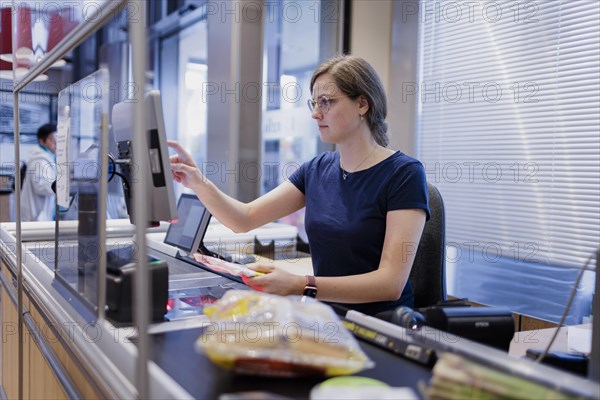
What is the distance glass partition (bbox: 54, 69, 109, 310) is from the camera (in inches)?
41.3

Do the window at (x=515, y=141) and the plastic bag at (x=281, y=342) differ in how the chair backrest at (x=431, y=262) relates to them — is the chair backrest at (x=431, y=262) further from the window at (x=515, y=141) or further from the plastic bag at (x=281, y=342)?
the plastic bag at (x=281, y=342)

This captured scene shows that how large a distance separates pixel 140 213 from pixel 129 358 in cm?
29

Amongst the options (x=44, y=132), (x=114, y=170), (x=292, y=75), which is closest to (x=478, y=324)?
(x=114, y=170)

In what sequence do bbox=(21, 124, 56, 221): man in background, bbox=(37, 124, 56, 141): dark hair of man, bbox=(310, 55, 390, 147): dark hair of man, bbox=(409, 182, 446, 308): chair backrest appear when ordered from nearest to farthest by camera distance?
1. bbox=(310, 55, 390, 147): dark hair of man
2. bbox=(409, 182, 446, 308): chair backrest
3. bbox=(21, 124, 56, 221): man in background
4. bbox=(37, 124, 56, 141): dark hair of man

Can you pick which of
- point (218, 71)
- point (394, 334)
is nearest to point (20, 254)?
point (394, 334)

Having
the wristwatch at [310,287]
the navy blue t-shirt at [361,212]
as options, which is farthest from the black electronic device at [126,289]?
the navy blue t-shirt at [361,212]

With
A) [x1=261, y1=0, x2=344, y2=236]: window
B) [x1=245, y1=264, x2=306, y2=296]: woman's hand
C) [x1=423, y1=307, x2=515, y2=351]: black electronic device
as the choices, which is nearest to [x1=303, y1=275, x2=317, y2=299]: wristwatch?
[x1=245, y1=264, x2=306, y2=296]: woman's hand

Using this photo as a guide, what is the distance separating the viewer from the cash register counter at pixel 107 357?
0.82 meters

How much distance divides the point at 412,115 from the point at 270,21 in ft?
4.20

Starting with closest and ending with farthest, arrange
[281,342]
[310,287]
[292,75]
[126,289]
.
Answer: [281,342] < [126,289] < [310,287] < [292,75]

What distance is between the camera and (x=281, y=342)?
→ 0.76 meters

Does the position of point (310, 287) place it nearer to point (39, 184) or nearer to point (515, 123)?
point (515, 123)

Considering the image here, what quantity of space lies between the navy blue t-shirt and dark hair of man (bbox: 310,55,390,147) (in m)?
0.16

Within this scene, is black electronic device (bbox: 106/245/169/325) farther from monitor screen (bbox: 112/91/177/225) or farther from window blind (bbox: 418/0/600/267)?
window blind (bbox: 418/0/600/267)
